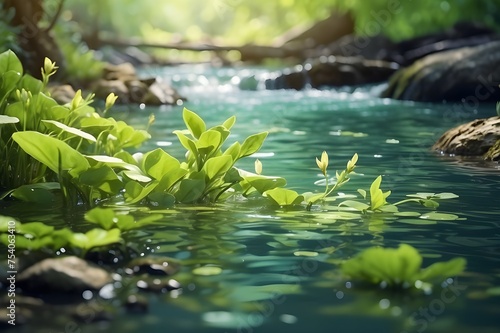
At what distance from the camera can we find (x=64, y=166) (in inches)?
191

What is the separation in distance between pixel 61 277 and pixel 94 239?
1.27ft

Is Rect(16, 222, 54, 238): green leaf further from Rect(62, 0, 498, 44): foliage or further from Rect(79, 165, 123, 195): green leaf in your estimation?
Rect(62, 0, 498, 44): foliage

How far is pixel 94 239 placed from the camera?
3.69m

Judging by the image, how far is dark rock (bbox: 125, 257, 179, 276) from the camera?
12.0ft

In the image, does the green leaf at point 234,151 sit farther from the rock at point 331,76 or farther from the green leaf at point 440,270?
the rock at point 331,76

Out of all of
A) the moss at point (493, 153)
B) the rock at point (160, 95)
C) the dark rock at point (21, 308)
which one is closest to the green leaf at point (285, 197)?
the dark rock at point (21, 308)

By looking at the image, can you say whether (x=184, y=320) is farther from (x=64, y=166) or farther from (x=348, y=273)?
(x=64, y=166)

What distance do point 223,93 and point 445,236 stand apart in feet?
51.9

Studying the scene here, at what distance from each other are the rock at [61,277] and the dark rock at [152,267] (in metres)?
0.22

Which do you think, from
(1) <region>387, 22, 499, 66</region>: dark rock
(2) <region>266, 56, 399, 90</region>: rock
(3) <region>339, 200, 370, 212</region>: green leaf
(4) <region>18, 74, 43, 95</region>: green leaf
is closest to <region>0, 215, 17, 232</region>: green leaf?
(4) <region>18, 74, 43, 95</region>: green leaf

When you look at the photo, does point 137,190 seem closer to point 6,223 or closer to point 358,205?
point 6,223

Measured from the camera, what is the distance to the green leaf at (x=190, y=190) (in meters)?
5.17

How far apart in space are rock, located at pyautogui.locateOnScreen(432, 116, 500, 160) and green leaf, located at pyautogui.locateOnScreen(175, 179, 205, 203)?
11.7ft

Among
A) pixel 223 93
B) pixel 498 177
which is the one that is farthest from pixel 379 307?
pixel 223 93
